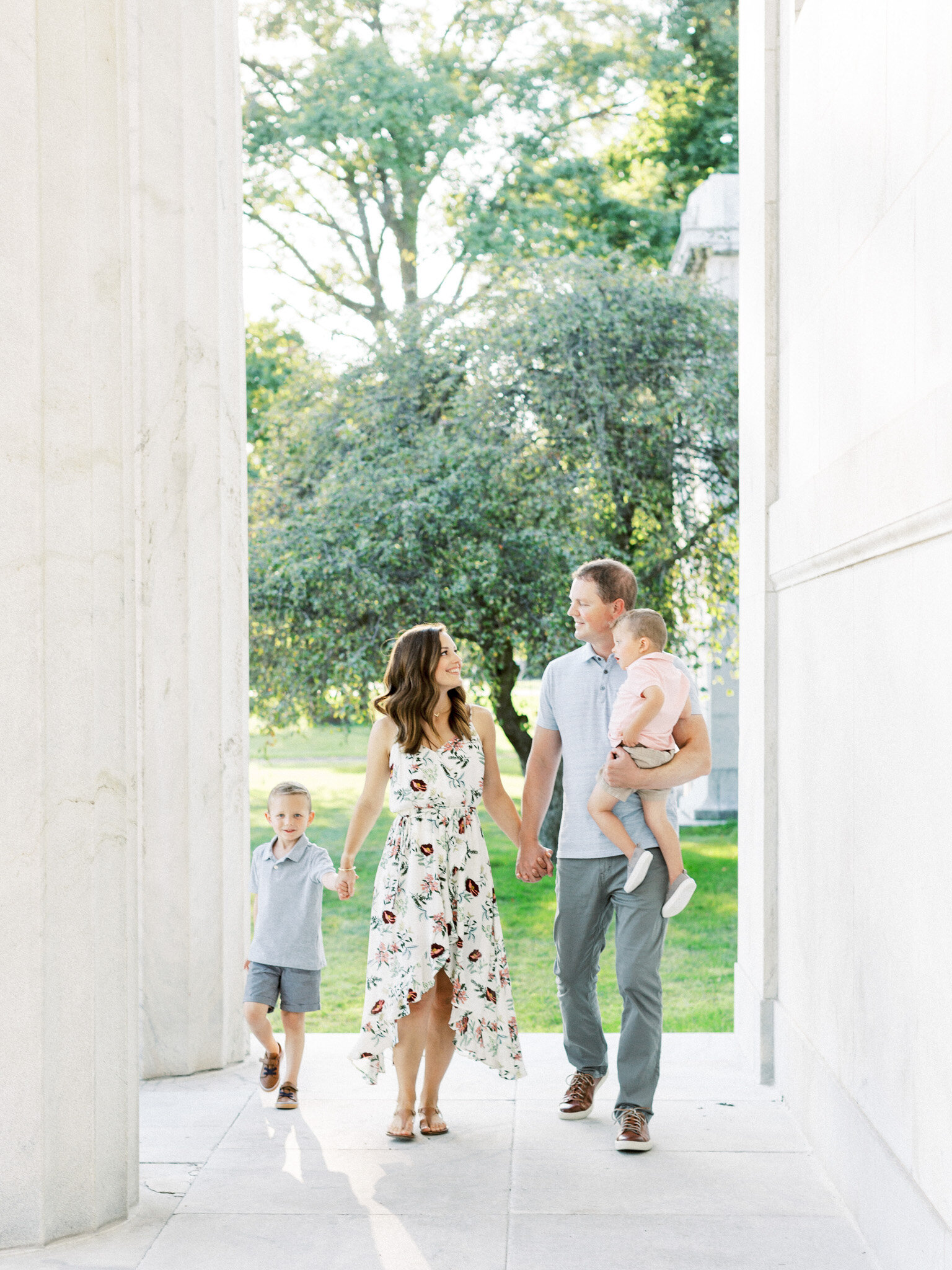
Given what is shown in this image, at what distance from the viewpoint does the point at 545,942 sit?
348 inches

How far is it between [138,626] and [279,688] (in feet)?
16.9

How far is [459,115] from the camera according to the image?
14.1 metres

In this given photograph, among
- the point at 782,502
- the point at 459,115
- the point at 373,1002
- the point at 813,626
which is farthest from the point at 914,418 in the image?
Result: the point at 459,115

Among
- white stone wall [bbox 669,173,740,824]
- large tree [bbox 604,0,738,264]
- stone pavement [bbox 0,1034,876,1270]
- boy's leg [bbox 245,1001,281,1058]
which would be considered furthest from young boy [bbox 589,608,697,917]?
large tree [bbox 604,0,738,264]

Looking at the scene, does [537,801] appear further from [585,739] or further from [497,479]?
[497,479]

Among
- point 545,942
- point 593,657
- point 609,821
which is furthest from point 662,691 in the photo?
point 545,942

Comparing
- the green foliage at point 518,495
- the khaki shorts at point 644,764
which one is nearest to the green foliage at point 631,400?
the green foliage at point 518,495

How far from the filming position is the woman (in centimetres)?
394

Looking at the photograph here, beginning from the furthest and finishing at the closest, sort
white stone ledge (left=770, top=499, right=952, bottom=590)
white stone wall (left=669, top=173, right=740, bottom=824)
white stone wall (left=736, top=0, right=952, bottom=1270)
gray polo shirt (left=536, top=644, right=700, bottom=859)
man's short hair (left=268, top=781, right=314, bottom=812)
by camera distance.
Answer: white stone wall (left=669, top=173, right=740, bottom=824) → man's short hair (left=268, top=781, right=314, bottom=812) → gray polo shirt (left=536, top=644, right=700, bottom=859) → white stone wall (left=736, top=0, right=952, bottom=1270) → white stone ledge (left=770, top=499, right=952, bottom=590)

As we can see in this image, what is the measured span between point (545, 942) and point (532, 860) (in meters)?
4.92

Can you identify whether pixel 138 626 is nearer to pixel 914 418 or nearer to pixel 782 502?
pixel 782 502

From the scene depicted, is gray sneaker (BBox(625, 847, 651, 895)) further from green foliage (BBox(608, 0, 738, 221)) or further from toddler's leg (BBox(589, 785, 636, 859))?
green foliage (BBox(608, 0, 738, 221))

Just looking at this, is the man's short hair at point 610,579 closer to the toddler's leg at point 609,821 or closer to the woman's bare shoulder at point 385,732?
the toddler's leg at point 609,821

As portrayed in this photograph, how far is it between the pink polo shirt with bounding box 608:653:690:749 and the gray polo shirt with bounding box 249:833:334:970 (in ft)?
3.74
